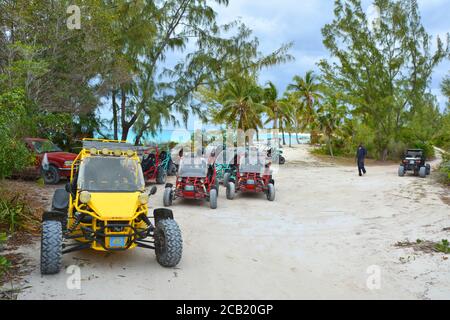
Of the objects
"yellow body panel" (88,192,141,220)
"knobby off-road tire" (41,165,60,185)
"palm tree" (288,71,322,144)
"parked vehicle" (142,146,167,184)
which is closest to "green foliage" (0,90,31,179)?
"yellow body panel" (88,192,141,220)

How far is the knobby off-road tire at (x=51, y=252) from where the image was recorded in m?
5.89

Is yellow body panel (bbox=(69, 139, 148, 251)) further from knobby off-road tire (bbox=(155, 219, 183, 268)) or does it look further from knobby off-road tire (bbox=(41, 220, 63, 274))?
knobby off-road tire (bbox=(41, 220, 63, 274))

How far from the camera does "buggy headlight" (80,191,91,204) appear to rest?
21.0 feet

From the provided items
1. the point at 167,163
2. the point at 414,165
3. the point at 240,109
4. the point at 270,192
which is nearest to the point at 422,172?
the point at 414,165

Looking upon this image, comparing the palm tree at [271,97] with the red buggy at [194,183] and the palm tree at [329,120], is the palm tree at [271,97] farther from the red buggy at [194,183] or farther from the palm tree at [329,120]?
the red buggy at [194,183]

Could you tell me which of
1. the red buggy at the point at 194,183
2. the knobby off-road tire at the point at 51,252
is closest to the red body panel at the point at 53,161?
the red buggy at the point at 194,183

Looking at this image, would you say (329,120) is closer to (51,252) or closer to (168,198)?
(168,198)

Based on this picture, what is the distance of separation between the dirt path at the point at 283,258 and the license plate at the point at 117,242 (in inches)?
15.9

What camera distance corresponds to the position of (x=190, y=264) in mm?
7031

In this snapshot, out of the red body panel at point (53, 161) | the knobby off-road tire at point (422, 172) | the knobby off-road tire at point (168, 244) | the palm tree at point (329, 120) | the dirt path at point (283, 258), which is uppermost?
the palm tree at point (329, 120)

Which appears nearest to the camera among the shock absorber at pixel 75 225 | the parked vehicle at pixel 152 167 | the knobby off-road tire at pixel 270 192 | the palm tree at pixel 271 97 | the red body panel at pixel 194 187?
the shock absorber at pixel 75 225

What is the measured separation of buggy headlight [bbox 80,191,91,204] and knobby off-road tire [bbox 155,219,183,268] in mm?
1125

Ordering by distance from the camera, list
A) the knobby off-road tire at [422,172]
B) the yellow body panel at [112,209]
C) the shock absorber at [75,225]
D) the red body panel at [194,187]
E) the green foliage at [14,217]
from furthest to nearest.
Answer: the knobby off-road tire at [422,172]
the red body panel at [194,187]
the green foliage at [14,217]
the shock absorber at [75,225]
the yellow body panel at [112,209]
